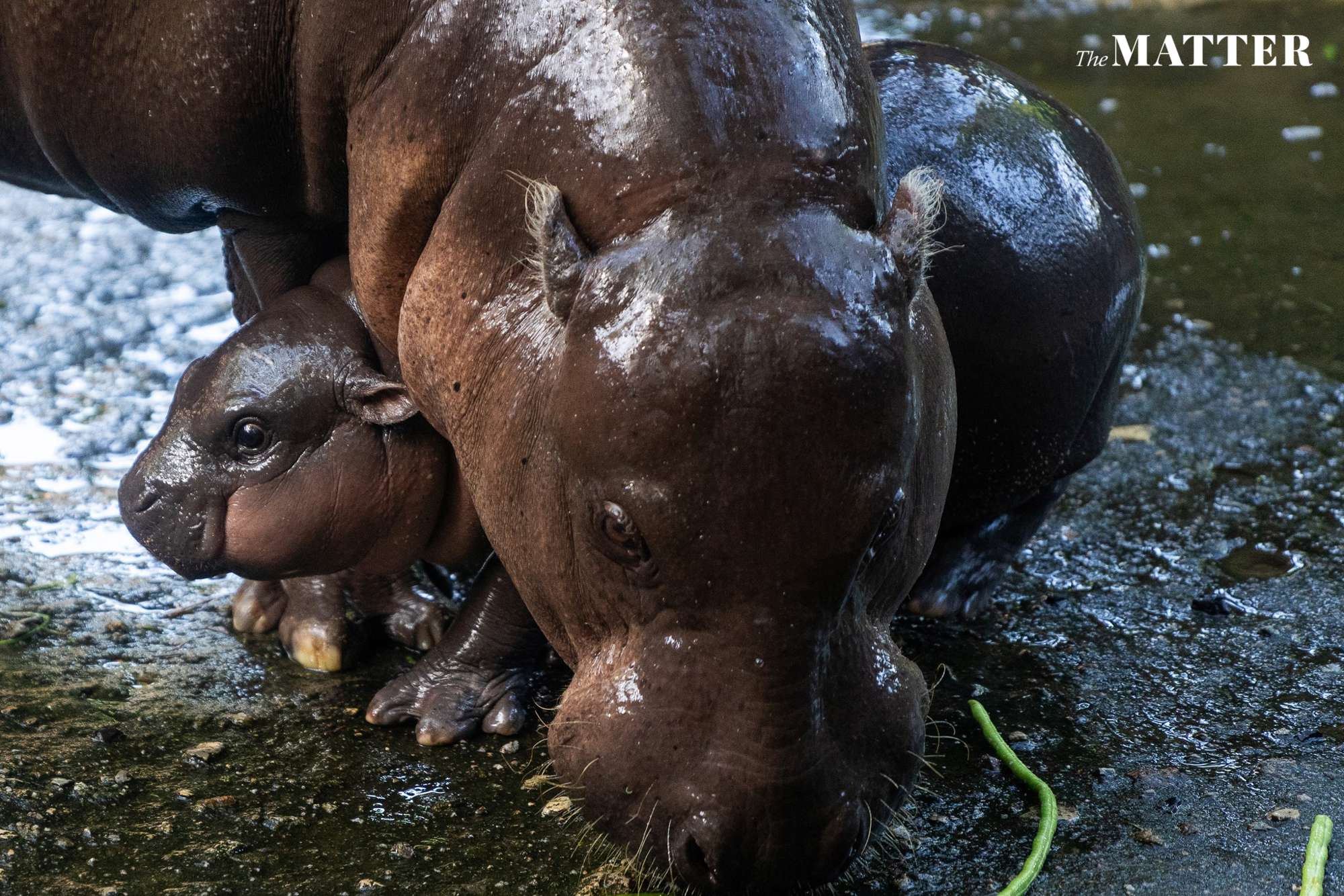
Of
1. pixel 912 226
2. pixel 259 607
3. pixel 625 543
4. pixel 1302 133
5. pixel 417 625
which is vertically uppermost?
pixel 912 226

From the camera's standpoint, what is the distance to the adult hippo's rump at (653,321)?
244 centimetres

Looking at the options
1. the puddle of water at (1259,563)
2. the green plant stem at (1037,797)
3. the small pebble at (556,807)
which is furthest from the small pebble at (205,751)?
the puddle of water at (1259,563)

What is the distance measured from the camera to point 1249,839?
3.12 metres

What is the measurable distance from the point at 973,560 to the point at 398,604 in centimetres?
161

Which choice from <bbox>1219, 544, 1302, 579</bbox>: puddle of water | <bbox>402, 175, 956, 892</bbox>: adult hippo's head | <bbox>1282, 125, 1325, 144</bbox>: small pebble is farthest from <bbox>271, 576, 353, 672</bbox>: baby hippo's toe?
<bbox>1282, 125, 1325, 144</bbox>: small pebble

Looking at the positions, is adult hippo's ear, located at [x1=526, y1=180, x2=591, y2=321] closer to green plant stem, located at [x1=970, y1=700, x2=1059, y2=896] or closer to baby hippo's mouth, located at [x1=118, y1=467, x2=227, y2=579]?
green plant stem, located at [x1=970, y1=700, x2=1059, y2=896]

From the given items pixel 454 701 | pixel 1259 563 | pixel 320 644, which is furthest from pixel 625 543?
pixel 1259 563

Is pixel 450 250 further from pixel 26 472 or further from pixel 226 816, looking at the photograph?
pixel 26 472

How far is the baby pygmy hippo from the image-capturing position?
3.68 metres

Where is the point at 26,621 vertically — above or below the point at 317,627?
above

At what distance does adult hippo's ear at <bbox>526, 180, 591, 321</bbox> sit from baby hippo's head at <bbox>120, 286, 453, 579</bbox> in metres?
1.09

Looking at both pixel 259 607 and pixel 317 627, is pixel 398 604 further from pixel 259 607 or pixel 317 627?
pixel 259 607

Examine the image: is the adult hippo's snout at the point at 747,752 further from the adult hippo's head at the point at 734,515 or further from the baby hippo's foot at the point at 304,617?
the baby hippo's foot at the point at 304,617

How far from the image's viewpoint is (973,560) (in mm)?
4184
